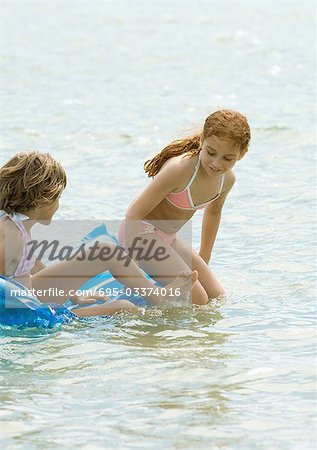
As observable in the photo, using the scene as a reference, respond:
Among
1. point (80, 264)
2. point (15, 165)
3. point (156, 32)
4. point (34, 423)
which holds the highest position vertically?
point (156, 32)

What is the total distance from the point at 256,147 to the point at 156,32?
30.5 feet

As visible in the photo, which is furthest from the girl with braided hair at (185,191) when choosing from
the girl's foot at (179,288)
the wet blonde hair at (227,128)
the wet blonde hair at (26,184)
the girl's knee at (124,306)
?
the wet blonde hair at (26,184)

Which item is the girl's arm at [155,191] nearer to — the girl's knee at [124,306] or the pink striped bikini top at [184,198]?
the pink striped bikini top at [184,198]

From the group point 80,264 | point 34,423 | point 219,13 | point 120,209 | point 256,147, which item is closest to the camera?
point 34,423

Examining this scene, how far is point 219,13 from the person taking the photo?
2236cm

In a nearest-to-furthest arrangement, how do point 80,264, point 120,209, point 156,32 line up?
point 80,264 → point 120,209 → point 156,32

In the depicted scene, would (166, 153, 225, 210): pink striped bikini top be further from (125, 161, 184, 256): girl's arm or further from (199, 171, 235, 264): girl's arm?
(199, 171, 235, 264): girl's arm

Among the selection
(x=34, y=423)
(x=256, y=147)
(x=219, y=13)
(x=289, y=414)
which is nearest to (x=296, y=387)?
(x=289, y=414)

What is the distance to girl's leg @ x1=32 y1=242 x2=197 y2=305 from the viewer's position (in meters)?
5.02

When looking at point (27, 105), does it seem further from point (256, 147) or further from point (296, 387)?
point (296, 387)

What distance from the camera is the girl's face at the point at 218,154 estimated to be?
5.04m

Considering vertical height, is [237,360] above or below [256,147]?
below

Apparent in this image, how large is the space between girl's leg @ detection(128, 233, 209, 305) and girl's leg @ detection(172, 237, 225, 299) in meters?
0.08

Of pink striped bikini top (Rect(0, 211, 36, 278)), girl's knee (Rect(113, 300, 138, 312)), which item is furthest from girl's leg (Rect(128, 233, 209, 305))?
pink striped bikini top (Rect(0, 211, 36, 278))
